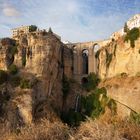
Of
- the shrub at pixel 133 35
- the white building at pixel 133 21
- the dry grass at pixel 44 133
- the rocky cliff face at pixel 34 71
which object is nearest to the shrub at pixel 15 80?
the rocky cliff face at pixel 34 71

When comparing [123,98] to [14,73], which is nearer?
[123,98]

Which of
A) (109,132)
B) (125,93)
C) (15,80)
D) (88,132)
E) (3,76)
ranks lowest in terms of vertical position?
(125,93)

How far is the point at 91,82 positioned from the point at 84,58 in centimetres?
641

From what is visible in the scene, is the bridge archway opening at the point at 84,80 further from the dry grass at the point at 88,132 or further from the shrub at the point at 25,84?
the dry grass at the point at 88,132

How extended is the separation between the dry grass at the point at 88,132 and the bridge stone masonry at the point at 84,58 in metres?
41.6

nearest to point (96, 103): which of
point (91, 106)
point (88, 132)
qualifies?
point (91, 106)

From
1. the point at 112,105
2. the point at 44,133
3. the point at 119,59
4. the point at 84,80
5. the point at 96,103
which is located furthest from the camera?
the point at 84,80

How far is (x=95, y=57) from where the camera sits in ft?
210

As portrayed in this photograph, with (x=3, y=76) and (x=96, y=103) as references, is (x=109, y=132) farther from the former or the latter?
(x=3, y=76)

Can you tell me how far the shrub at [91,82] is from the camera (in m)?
60.1

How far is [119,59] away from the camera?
5731 centimetres

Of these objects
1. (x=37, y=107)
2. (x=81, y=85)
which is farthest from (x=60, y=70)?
(x=37, y=107)

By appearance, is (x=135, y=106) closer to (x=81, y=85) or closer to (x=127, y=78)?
(x=127, y=78)

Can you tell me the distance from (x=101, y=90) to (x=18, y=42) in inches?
529
